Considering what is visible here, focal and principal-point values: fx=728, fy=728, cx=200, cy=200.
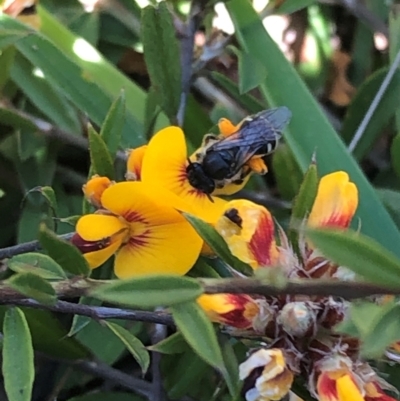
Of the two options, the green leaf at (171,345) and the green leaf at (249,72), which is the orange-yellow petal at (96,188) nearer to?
the green leaf at (171,345)

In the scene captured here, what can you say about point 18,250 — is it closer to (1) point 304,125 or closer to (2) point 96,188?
(2) point 96,188

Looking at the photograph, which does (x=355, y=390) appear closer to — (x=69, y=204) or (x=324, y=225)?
(x=324, y=225)

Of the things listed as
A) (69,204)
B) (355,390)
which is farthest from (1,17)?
(355,390)

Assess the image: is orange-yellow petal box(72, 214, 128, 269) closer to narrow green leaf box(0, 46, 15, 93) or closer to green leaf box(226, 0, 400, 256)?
green leaf box(226, 0, 400, 256)

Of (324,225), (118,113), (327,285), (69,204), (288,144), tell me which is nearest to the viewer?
(327,285)

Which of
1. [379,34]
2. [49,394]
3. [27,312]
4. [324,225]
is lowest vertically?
[49,394]

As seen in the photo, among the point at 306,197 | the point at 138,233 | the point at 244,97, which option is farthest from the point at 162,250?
the point at 244,97

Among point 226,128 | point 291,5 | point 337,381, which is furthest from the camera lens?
point 291,5
